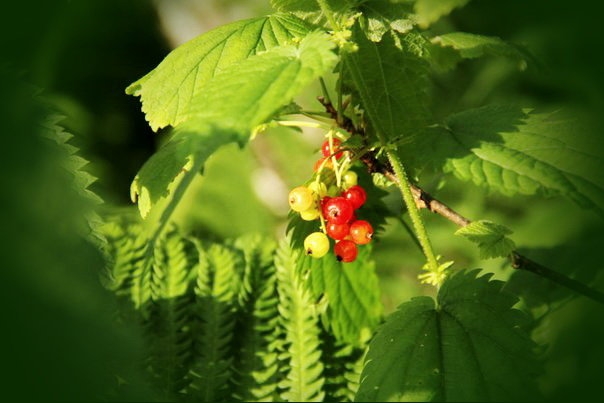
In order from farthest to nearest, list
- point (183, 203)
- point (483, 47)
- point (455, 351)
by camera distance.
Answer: point (183, 203) < point (483, 47) < point (455, 351)

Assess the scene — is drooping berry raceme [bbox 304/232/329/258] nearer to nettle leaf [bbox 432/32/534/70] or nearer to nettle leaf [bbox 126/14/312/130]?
nettle leaf [bbox 126/14/312/130]

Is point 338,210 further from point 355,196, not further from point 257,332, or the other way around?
point 257,332

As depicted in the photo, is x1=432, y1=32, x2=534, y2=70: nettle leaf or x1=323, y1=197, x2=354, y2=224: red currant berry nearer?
x1=323, y1=197, x2=354, y2=224: red currant berry

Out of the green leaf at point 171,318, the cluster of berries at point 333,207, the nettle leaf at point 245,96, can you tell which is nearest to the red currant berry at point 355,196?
the cluster of berries at point 333,207

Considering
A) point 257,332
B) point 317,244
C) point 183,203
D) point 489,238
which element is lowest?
point 183,203

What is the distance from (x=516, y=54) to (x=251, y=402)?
1085 millimetres

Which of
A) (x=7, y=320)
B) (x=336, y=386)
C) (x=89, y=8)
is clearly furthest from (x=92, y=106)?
(x=7, y=320)

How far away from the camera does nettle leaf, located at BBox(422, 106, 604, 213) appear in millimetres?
1079

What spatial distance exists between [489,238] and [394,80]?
366 mm

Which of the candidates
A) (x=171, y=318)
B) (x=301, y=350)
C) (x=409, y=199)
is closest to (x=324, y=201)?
(x=409, y=199)

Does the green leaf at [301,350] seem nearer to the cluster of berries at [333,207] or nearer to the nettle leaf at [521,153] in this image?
the cluster of berries at [333,207]

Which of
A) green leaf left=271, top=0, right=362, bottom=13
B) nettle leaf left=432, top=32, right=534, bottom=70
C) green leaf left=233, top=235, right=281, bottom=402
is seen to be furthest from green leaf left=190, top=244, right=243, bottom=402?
nettle leaf left=432, top=32, right=534, bottom=70

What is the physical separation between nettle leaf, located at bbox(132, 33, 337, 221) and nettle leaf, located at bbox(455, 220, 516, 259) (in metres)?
0.44

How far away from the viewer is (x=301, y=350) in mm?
1569
